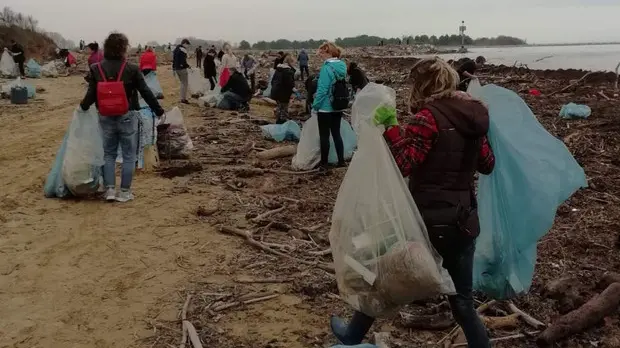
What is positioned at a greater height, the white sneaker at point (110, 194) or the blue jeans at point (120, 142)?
the blue jeans at point (120, 142)

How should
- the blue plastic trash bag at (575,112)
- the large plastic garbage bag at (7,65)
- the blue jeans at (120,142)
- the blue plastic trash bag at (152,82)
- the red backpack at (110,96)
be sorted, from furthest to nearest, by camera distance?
the large plastic garbage bag at (7,65) → the blue plastic trash bag at (152,82) → the blue plastic trash bag at (575,112) → the blue jeans at (120,142) → the red backpack at (110,96)

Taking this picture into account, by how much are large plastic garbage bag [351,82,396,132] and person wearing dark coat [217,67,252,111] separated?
1054cm

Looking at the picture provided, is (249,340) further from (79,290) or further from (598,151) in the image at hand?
(598,151)

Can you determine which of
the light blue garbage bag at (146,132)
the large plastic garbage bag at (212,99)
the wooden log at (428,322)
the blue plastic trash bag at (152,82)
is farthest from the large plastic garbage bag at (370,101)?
the large plastic garbage bag at (212,99)

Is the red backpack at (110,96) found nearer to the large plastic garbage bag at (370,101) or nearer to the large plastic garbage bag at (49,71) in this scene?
the large plastic garbage bag at (370,101)

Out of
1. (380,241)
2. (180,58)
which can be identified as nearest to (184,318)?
(380,241)

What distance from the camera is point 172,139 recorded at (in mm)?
8305

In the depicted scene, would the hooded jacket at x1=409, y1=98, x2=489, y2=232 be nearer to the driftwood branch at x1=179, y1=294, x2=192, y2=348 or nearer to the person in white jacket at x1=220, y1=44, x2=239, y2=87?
the driftwood branch at x1=179, y1=294, x2=192, y2=348

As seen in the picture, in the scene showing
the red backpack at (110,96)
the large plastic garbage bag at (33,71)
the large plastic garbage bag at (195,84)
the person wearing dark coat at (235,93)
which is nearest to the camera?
the red backpack at (110,96)

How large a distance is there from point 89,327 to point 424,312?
6.97 feet

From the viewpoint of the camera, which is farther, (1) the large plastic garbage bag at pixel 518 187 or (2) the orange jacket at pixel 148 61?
(2) the orange jacket at pixel 148 61

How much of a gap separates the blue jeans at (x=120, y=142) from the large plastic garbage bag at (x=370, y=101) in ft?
10.9

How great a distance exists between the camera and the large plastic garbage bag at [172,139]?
830 centimetres

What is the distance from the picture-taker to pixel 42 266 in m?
4.52
